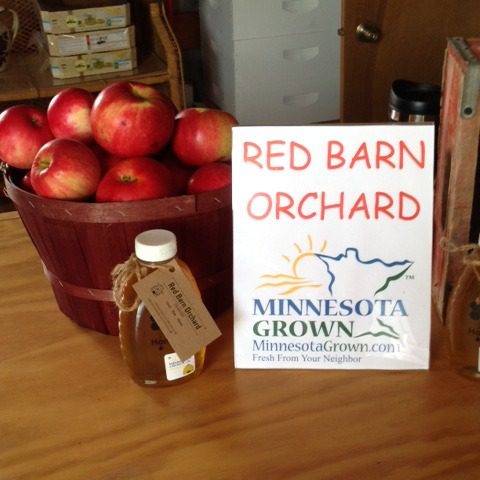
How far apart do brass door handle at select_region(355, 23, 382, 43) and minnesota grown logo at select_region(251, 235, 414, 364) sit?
1.51 meters

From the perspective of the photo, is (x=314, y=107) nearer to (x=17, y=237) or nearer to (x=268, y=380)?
(x=17, y=237)

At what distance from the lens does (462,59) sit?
770mm

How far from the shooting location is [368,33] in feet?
7.01

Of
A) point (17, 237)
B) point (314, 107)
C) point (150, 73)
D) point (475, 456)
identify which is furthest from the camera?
point (314, 107)

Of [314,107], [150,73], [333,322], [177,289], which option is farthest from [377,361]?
[314,107]

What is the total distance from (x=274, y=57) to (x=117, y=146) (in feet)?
7.10

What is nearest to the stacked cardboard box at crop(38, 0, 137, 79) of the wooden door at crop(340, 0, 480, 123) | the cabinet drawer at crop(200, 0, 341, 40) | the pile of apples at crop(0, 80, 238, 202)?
the cabinet drawer at crop(200, 0, 341, 40)

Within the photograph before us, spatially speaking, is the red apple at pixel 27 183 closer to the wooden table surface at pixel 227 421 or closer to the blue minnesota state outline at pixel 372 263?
the wooden table surface at pixel 227 421

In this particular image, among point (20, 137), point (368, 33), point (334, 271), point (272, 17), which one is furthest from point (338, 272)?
point (272, 17)

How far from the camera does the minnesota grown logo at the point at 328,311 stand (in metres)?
0.78

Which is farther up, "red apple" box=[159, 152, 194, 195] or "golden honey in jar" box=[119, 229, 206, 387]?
"red apple" box=[159, 152, 194, 195]

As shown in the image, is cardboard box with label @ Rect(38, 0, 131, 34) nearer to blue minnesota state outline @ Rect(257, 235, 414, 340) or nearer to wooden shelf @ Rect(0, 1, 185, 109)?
wooden shelf @ Rect(0, 1, 185, 109)

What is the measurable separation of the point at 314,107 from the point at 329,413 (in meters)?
2.44

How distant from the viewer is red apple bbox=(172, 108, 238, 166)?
0.87 metres
